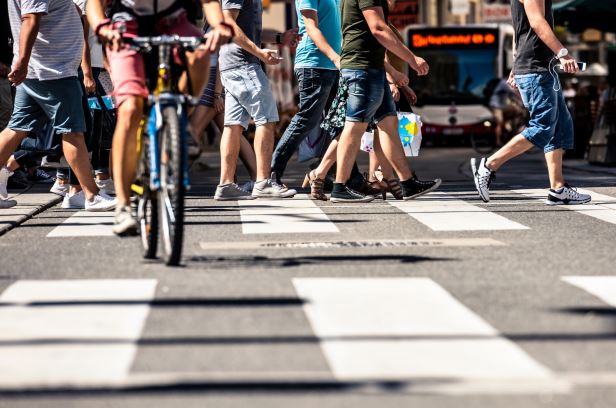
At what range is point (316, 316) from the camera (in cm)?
580

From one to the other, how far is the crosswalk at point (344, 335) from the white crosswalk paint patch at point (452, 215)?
2670 millimetres

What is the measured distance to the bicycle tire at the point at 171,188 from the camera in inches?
275

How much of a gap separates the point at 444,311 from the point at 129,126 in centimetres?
235

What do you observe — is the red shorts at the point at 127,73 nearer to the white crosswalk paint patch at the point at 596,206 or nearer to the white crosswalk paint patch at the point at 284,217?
the white crosswalk paint patch at the point at 284,217

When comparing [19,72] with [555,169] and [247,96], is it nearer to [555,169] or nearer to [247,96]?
[247,96]

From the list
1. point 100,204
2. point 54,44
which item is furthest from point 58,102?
point 100,204

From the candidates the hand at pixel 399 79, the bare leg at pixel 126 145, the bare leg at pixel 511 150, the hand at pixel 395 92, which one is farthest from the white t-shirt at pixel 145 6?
the hand at pixel 395 92

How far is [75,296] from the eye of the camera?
6.37m

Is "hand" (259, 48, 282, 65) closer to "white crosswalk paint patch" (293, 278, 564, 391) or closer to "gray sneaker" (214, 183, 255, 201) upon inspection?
"gray sneaker" (214, 183, 255, 201)

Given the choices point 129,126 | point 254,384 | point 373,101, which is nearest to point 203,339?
point 254,384

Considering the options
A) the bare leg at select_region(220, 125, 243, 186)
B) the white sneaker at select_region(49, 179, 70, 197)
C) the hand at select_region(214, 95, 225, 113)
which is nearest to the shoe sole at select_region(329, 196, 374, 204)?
the bare leg at select_region(220, 125, 243, 186)

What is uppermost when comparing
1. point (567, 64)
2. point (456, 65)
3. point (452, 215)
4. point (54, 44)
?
point (54, 44)

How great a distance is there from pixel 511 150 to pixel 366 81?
4.24 feet

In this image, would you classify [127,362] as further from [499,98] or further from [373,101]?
[499,98]
